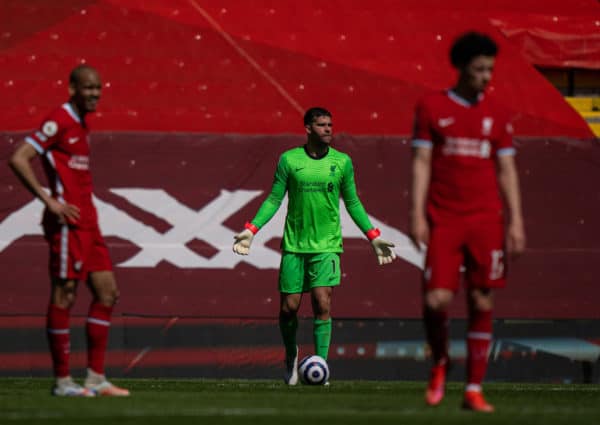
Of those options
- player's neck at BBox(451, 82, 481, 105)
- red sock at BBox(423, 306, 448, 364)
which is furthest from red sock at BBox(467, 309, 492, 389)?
player's neck at BBox(451, 82, 481, 105)

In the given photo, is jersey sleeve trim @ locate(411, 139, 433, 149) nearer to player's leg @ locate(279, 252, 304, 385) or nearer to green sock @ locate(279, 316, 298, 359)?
player's leg @ locate(279, 252, 304, 385)

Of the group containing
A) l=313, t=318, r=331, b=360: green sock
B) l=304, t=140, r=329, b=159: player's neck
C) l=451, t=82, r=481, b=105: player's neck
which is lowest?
l=313, t=318, r=331, b=360: green sock

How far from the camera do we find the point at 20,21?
16.1m

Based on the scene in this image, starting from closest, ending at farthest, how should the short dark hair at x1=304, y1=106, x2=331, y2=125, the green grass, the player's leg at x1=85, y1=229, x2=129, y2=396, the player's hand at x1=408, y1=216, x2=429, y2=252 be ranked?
the green grass < the player's hand at x1=408, y1=216, x2=429, y2=252 < the player's leg at x1=85, y1=229, x2=129, y2=396 < the short dark hair at x1=304, y1=106, x2=331, y2=125

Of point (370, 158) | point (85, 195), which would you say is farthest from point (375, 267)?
point (85, 195)

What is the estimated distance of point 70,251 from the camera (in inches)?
307

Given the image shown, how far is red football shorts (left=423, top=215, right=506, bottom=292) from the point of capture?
22.4 feet

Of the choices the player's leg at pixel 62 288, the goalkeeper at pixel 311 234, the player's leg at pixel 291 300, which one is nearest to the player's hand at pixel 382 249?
the goalkeeper at pixel 311 234

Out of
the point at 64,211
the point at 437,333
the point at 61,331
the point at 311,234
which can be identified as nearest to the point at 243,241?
the point at 311,234

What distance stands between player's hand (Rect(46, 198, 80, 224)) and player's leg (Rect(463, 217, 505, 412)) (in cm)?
228

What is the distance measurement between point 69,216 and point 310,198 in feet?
10.6

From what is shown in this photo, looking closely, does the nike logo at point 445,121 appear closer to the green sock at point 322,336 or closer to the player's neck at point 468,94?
the player's neck at point 468,94

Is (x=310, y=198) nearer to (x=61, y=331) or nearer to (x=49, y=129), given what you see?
(x=61, y=331)

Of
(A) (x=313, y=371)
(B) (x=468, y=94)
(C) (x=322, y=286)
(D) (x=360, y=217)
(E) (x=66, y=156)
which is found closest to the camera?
(B) (x=468, y=94)
